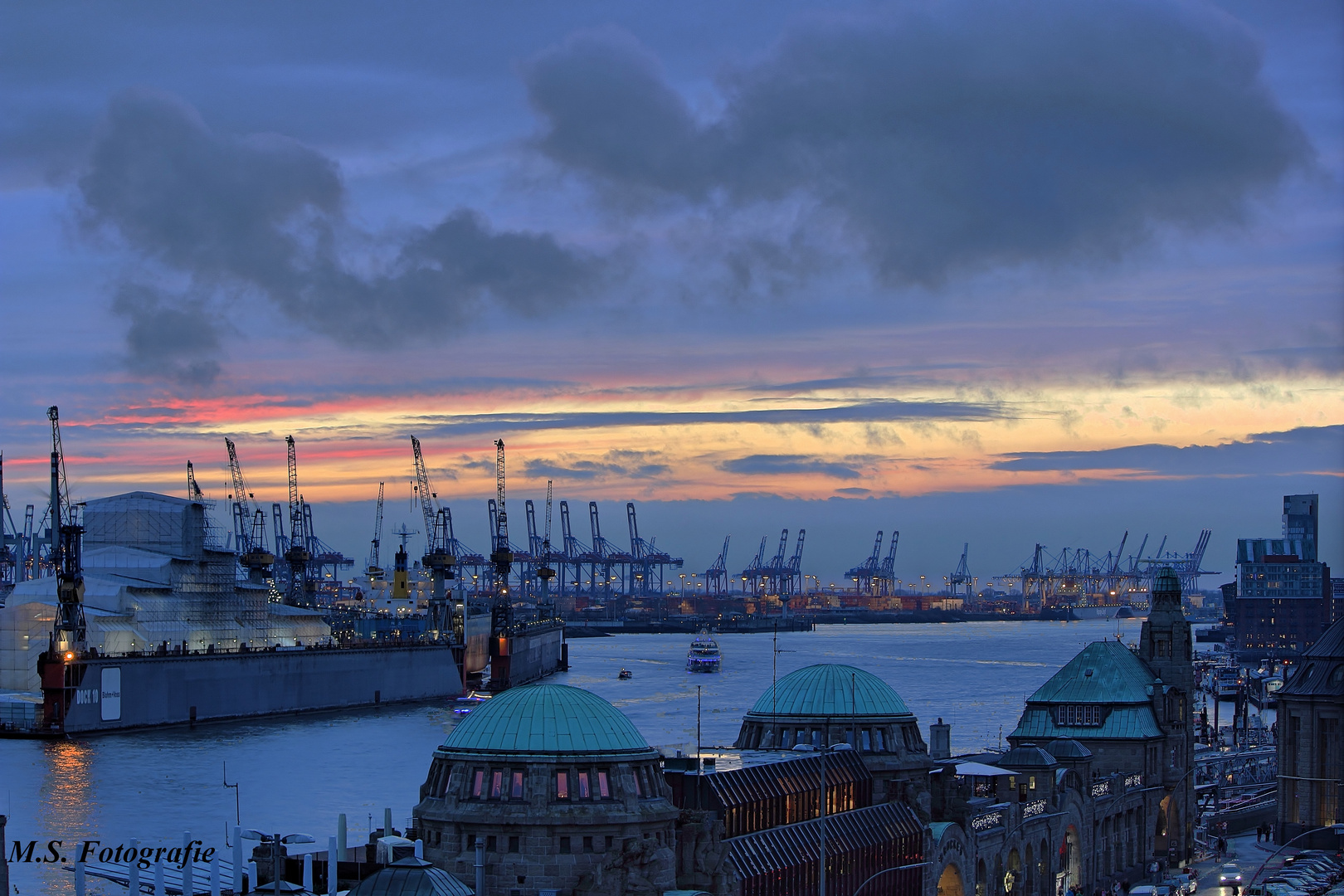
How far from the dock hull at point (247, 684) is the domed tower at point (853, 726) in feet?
292

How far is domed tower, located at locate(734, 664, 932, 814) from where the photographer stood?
65062 millimetres

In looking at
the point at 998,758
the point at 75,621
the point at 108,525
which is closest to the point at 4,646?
the point at 75,621

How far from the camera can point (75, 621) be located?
14462cm

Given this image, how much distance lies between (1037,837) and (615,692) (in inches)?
4537

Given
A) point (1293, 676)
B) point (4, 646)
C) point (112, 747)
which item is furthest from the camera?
point (4, 646)

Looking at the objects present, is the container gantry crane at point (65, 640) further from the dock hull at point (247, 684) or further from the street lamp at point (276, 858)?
the street lamp at point (276, 858)

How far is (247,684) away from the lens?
15975cm

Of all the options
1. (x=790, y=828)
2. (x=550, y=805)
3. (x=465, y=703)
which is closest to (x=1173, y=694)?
(x=790, y=828)

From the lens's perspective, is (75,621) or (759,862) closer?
(759,862)

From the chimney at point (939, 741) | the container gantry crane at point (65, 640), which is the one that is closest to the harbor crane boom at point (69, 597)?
the container gantry crane at point (65, 640)

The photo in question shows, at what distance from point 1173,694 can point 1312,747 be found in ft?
26.4

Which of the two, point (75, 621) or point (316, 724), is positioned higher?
point (75, 621)

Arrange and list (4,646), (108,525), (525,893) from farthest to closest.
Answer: (108,525), (4,646), (525,893)

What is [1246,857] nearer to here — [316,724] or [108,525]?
[316,724]
